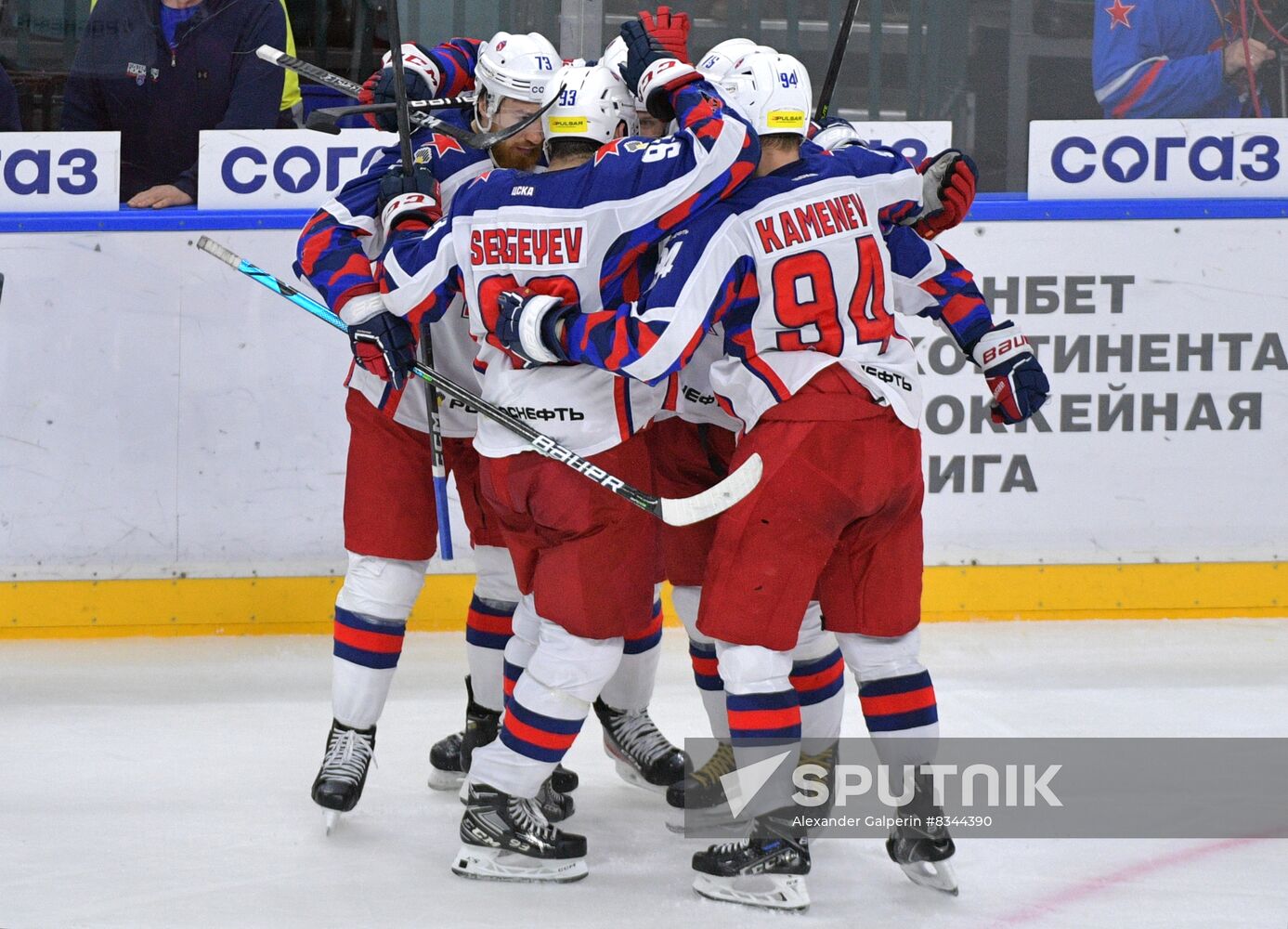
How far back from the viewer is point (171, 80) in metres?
4.09

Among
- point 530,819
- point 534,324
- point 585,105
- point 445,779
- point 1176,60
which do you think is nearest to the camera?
point 534,324

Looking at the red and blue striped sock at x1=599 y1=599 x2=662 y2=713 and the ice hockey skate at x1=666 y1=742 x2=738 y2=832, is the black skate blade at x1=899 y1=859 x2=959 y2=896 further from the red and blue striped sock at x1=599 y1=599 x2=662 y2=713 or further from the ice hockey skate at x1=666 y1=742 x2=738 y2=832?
the red and blue striped sock at x1=599 y1=599 x2=662 y2=713

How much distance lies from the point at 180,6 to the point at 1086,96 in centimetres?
238

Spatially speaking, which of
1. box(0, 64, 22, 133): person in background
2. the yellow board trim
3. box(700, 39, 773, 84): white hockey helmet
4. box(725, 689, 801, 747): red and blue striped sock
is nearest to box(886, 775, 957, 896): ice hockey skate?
box(725, 689, 801, 747): red and blue striped sock

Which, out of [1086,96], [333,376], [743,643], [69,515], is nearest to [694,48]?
[1086,96]

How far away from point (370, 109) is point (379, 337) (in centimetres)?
47

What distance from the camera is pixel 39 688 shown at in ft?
11.7

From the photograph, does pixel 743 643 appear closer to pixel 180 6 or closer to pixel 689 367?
pixel 689 367

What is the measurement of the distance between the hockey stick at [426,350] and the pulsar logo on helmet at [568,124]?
36 centimetres

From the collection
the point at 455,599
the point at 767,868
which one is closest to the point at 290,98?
the point at 455,599

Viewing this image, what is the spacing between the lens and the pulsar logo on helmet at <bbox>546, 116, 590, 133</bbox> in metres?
2.48

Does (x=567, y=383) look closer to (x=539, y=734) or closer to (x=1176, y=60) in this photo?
(x=539, y=734)

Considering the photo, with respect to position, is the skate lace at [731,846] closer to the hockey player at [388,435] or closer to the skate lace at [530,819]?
the skate lace at [530,819]

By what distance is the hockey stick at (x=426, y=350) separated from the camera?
273 cm
